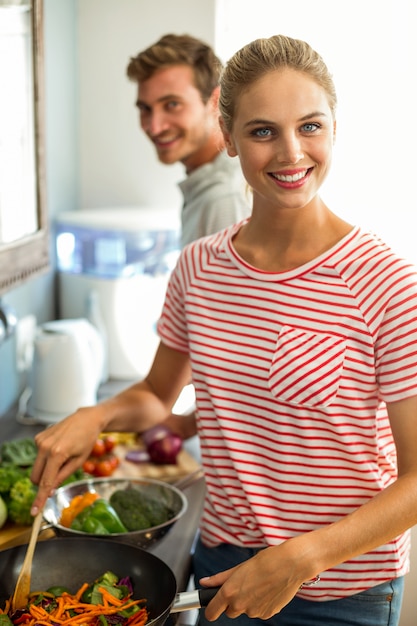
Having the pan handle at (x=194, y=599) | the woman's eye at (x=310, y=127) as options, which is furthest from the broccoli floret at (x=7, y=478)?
the woman's eye at (x=310, y=127)

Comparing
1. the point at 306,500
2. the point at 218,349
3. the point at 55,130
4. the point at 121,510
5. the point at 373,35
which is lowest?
the point at 121,510

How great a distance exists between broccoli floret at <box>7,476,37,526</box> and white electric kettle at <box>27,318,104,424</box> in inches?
24.6

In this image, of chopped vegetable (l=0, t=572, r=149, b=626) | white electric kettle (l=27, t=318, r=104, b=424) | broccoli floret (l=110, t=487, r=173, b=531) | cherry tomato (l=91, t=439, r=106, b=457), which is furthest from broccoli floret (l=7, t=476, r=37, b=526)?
white electric kettle (l=27, t=318, r=104, b=424)

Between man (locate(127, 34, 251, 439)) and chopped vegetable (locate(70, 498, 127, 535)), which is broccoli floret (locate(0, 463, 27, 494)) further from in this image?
man (locate(127, 34, 251, 439))

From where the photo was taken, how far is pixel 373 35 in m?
2.10

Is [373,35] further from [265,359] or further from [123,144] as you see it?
[265,359]

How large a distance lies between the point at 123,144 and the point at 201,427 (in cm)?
168

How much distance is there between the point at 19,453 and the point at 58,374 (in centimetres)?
39

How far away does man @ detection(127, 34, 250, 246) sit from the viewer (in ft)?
6.57

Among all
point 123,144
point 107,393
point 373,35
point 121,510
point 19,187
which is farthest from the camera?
point 123,144

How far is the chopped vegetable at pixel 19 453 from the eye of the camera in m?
1.69

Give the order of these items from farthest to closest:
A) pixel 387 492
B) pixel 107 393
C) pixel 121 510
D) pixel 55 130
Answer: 1. pixel 55 130
2. pixel 107 393
3. pixel 121 510
4. pixel 387 492

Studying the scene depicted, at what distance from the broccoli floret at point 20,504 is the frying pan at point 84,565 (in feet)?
0.60

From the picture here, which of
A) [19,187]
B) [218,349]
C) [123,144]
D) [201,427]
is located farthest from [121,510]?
[123,144]
